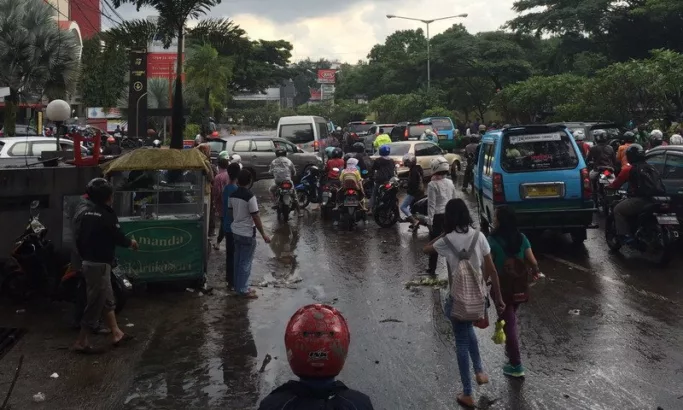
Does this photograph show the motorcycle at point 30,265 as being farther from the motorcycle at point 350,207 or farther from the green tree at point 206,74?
the green tree at point 206,74

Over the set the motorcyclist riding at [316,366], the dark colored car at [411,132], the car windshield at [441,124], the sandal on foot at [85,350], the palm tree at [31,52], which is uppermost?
the palm tree at [31,52]

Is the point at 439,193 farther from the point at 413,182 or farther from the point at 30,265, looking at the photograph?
the point at 30,265

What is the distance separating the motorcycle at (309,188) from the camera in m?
16.9

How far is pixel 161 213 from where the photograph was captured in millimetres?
8891

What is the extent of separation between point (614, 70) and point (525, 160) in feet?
42.2

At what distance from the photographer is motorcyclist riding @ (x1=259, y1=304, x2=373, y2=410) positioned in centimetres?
247

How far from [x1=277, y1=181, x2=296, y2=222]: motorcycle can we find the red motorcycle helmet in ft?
40.5

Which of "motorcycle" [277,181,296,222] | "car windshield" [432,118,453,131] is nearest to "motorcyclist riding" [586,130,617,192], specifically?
"motorcycle" [277,181,296,222]

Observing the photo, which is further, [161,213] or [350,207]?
[350,207]

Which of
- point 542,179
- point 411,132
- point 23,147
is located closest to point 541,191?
point 542,179

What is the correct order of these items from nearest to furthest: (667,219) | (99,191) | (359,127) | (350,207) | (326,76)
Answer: (99,191)
(667,219)
(350,207)
(359,127)
(326,76)

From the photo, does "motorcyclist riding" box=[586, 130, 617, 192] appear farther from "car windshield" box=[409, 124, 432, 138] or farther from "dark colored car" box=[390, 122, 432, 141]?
"car windshield" box=[409, 124, 432, 138]

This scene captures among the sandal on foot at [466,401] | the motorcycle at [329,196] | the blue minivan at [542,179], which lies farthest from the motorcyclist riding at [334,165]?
the sandal on foot at [466,401]

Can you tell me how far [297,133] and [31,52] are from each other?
916 cm
